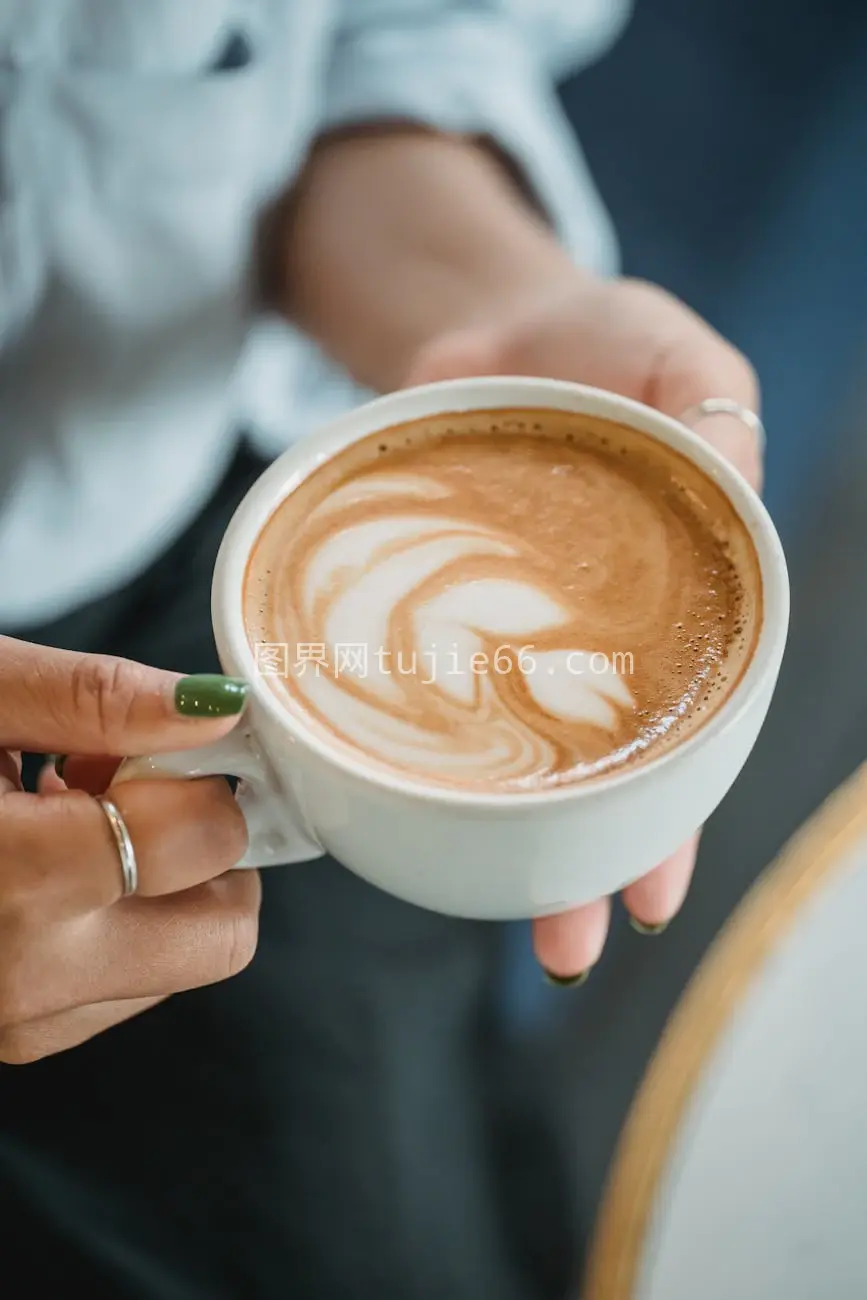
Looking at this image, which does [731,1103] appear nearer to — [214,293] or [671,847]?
[671,847]

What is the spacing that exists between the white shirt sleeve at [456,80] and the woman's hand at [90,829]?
722 millimetres


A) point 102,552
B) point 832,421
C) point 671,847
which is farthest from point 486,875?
point 832,421

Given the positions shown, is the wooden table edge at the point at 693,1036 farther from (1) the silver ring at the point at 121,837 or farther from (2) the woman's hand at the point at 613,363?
(1) the silver ring at the point at 121,837

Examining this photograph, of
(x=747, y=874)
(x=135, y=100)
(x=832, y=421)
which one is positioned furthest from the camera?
(x=832, y=421)

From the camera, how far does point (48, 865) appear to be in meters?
0.59

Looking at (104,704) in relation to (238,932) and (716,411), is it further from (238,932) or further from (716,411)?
(716,411)

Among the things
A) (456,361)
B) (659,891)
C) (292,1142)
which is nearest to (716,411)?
(456,361)

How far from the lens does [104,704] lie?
0.58 meters

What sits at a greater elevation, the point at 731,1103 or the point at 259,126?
the point at 259,126

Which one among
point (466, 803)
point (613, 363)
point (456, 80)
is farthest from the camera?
point (456, 80)

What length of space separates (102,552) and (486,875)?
1.92 feet

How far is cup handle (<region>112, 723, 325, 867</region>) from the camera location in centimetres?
59

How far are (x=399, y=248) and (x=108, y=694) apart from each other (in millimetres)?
679

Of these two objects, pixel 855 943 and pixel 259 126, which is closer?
pixel 855 943
